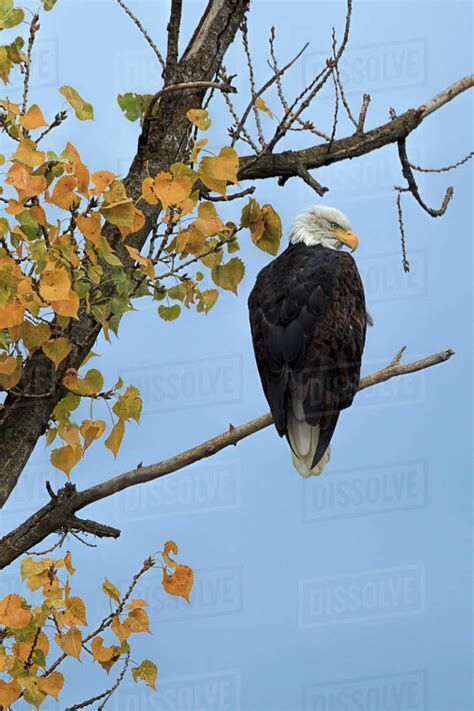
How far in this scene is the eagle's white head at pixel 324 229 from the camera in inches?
274

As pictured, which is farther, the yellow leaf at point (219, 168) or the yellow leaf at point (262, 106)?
the yellow leaf at point (262, 106)

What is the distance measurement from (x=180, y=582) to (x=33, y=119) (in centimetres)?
191

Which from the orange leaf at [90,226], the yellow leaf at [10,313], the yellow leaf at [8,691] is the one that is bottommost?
the yellow leaf at [8,691]

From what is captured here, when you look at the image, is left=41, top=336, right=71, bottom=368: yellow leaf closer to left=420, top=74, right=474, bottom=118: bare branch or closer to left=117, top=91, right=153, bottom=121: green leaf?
left=117, top=91, right=153, bottom=121: green leaf

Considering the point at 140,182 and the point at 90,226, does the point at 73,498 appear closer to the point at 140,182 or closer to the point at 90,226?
the point at 90,226

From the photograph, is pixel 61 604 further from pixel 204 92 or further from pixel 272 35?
pixel 272 35

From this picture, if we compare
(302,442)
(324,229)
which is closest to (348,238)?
(324,229)

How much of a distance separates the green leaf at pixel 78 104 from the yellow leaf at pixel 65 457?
53.8 inches

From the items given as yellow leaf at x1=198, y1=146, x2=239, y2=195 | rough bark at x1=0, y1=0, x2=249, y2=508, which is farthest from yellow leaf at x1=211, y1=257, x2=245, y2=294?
yellow leaf at x1=198, y1=146, x2=239, y2=195

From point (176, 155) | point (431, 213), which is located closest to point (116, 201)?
point (176, 155)

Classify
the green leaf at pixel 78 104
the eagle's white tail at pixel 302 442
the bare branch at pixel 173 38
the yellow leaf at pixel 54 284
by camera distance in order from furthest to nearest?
the eagle's white tail at pixel 302 442 → the bare branch at pixel 173 38 → the green leaf at pixel 78 104 → the yellow leaf at pixel 54 284

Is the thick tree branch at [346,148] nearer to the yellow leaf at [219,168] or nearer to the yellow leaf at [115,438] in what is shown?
the yellow leaf at [219,168]

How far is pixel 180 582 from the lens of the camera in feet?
14.6

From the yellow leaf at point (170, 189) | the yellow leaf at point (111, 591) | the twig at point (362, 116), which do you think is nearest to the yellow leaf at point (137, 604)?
the yellow leaf at point (111, 591)
